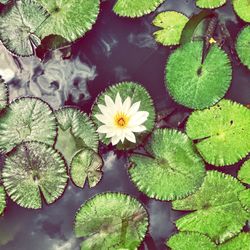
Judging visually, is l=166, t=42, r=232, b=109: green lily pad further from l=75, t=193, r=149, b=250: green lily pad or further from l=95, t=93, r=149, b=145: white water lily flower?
l=75, t=193, r=149, b=250: green lily pad

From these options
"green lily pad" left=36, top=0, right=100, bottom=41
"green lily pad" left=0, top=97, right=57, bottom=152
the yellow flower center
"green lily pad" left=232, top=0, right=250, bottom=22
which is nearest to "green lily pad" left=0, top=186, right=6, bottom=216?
"green lily pad" left=0, top=97, right=57, bottom=152

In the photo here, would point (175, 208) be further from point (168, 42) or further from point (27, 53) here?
point (27, 53)

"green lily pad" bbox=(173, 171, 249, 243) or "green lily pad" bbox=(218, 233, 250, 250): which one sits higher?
"green lily pad" bbox=(173, 171, 249, 243)

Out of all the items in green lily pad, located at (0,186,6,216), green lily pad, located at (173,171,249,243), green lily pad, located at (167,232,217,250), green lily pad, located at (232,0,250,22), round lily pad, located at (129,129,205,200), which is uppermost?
green lily pad, located at (232,0,250,22)

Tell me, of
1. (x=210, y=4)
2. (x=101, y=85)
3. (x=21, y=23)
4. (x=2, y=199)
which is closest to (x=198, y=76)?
(x=210, y=4)

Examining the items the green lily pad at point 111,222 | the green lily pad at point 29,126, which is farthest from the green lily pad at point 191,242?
the green lily pad at point 29,126

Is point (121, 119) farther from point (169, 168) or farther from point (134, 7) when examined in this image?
point (134, 7)
